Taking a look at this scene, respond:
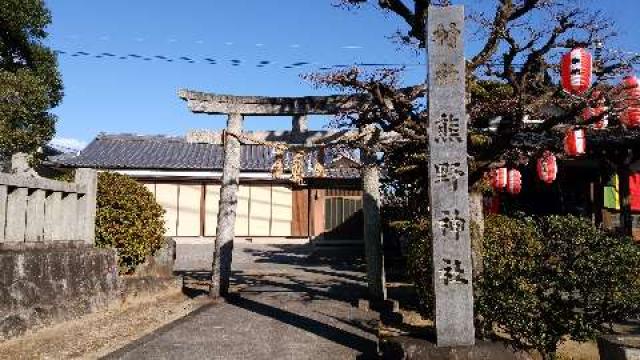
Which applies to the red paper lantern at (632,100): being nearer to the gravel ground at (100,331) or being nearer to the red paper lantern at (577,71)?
the red paper lantern at (577,71)

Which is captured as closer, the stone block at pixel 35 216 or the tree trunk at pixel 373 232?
the stone block at pixel 35 216

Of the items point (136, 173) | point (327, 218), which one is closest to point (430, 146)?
point (327, 218)

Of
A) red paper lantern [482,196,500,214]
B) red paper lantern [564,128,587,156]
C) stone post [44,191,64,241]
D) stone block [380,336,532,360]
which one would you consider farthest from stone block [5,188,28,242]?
red paper lantern [482,196,500,214]

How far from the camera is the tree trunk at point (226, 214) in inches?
444

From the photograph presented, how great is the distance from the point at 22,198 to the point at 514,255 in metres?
6.56

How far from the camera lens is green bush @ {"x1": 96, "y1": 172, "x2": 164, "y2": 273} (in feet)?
32.2

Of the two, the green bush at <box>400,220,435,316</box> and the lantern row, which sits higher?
the lantern row

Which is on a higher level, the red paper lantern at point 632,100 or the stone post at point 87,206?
the red paper lantern at point 632,100

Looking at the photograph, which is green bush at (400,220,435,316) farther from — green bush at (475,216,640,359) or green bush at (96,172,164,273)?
green bush at (96,172,164,273)

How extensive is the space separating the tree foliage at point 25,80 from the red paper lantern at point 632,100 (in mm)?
17203

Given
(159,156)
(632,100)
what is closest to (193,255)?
(159,156)

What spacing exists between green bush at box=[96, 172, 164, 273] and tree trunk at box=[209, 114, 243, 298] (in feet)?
4.31

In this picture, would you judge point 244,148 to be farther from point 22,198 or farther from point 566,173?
point 22,198

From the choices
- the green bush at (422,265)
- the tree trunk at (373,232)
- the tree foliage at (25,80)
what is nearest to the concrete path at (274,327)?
the tree trunk at (373,232)
